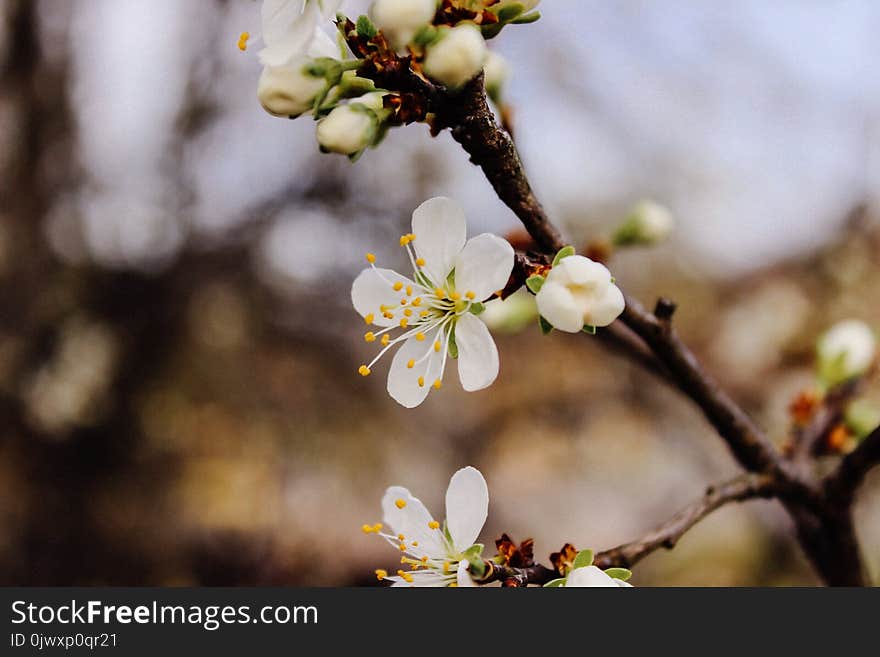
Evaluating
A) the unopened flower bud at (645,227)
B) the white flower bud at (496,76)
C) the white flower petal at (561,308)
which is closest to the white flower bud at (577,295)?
the white flower petal at (561,308)

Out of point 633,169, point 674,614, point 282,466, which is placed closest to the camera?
point 674,614

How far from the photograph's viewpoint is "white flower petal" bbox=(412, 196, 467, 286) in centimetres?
52

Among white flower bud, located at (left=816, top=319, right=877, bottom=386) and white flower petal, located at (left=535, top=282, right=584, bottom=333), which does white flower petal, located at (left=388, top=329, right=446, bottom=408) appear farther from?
white flower bud, located at (left=816, top=319, right=877, bottom=386)

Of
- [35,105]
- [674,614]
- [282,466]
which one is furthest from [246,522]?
[674,614]

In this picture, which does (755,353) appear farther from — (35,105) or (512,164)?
(35,105)

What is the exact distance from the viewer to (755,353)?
6.42 ft

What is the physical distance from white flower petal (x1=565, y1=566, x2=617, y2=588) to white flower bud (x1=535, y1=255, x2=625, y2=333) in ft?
0.53

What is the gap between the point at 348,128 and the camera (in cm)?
45

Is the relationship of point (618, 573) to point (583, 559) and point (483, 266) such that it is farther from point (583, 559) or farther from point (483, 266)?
point (483, 266)

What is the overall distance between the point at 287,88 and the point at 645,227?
0.59 m

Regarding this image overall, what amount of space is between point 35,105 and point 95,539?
4.02 feet

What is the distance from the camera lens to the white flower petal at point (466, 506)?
55 centimetres

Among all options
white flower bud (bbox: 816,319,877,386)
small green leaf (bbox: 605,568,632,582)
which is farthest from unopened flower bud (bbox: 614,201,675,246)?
small green leaf (bbox: 605,568,632,582)

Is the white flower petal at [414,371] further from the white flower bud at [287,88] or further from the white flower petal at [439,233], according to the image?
the white flower bud at [287,88]
